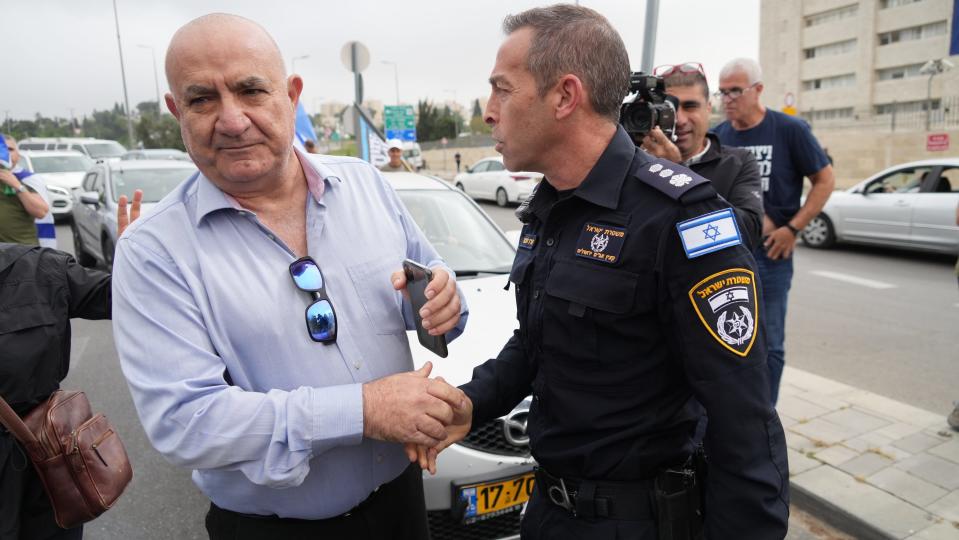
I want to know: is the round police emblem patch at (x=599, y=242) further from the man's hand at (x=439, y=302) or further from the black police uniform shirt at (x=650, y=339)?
the man's hand at (x=439, y=302)

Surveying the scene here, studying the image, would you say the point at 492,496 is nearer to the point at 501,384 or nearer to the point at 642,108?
the point at 501,384

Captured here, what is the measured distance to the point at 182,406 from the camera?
1.36 meters

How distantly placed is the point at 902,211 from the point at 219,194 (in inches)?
417

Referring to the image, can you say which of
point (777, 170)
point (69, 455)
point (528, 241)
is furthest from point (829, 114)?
point (69, 455)

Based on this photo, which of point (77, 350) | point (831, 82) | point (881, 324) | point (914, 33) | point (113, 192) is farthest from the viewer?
point (831, 82)

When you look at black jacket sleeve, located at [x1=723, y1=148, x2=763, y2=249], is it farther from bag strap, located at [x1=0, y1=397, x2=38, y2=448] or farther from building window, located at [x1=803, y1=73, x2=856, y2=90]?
building window, located at [x1=803, y1=73, x2=856, y2=90]

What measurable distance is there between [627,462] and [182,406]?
40.4 inches

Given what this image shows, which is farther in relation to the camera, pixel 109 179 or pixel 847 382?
pixel 109 179

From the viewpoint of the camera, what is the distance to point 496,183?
19.0 m

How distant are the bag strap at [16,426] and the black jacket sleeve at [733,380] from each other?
1.87 metres

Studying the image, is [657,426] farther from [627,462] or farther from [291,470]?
[291,470]

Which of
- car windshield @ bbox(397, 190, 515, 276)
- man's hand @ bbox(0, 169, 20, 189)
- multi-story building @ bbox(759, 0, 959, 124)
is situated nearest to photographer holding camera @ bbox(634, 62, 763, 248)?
car windshield @ bbox(397, 190, 515, 276)

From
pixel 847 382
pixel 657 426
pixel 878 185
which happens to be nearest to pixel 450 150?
pixel 878 185

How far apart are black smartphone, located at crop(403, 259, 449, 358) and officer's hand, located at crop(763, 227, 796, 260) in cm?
259
